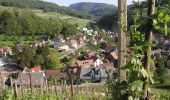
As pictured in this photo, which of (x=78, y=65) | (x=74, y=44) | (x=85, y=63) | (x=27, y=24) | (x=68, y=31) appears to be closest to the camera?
(x=78, y=65)

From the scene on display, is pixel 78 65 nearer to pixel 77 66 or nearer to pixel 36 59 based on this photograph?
pixel 77 66

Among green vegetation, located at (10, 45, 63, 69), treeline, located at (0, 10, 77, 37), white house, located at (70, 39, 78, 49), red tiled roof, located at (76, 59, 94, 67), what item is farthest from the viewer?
treeline, located at (0, 10, 77, 37)

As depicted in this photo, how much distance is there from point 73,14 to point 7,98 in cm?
14110

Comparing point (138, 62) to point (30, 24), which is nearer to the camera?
point (138, 62)

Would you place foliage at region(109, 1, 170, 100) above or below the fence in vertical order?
above

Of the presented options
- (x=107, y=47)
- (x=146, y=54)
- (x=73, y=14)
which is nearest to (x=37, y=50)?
(x=107, y=47)

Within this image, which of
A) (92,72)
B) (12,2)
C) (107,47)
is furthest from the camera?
(12,2)

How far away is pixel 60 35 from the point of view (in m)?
87.9

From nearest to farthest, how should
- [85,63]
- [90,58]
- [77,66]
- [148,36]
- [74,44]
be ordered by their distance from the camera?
[148,36] < [77,66] < [85,63] < [90,58] < [74,44]

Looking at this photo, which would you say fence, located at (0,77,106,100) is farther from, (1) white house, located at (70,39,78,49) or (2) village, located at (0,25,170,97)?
(1) white house, located at (70,39,78,49)

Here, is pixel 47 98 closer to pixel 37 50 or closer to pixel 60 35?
pixel 37 50

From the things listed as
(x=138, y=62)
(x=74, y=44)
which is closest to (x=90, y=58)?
(x=74, y=44)

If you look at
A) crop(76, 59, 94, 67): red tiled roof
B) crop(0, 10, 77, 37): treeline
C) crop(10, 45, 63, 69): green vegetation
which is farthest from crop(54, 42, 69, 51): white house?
crop(10, 45, 63, 69): green vegetation

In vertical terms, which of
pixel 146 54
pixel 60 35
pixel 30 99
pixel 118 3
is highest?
pixel 118 3
